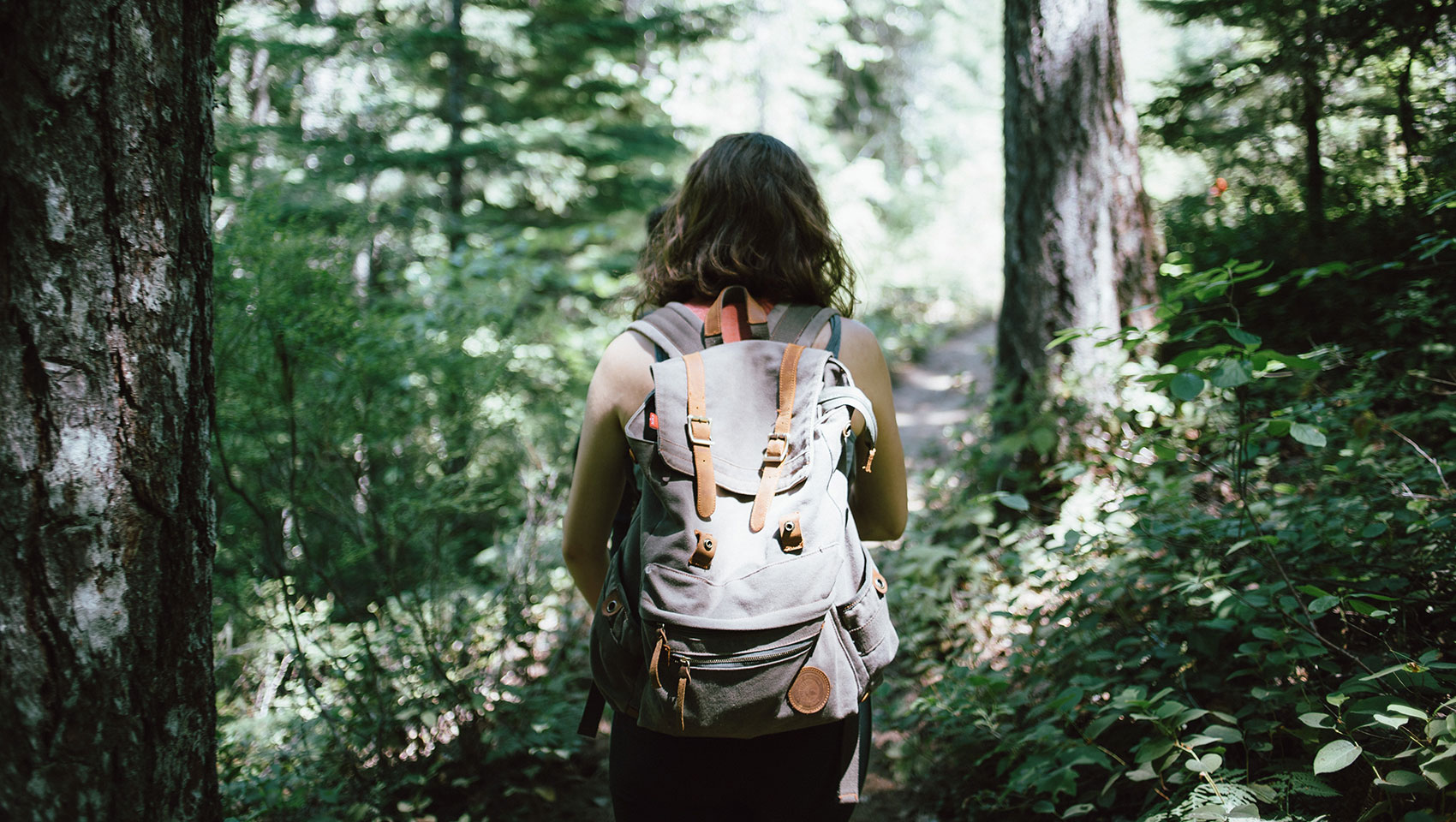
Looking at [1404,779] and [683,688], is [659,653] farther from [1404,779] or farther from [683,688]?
[1404,779]

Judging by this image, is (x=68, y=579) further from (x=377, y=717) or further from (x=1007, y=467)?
(x=1007, y=467)

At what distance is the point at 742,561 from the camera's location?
51.1 inches

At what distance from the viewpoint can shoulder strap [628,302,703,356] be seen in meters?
1.52

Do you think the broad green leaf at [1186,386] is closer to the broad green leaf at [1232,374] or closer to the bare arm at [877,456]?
the broad green leaf at [1232,374]

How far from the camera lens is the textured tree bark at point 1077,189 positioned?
12.5 feet

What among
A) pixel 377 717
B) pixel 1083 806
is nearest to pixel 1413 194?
pixel 1083 806

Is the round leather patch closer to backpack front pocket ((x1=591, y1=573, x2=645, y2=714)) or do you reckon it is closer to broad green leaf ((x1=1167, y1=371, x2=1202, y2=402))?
backpack front pocket ((x1=591, y1=573, x2=645, y2=714))

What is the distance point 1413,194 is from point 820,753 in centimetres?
371

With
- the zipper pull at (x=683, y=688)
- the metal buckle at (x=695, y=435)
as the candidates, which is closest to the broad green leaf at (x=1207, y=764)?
the zipper pull at (x=683, y=688)

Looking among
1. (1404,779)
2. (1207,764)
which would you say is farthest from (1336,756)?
(1207,764)

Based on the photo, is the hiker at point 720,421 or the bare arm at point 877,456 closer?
the hiker at point 720,421

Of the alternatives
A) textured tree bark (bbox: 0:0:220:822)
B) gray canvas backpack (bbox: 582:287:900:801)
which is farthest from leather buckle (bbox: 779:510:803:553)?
textured tree bark (bbox: 0:0:220:822)

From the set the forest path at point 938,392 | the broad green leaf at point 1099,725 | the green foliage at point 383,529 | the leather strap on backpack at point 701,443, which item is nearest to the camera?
the leather strap on backpack at point 701,443

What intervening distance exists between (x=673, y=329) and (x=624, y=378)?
14cm
